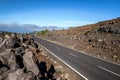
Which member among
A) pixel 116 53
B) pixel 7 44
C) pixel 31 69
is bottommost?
pixel 116 53

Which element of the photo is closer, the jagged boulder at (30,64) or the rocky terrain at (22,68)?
the rocky terrain at (22,68)

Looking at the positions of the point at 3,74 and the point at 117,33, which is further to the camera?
the point at 117,33

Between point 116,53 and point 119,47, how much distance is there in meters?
2.64

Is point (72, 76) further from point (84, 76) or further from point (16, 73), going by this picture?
point (16, 73)

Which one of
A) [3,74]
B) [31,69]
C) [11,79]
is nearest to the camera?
[11,79]

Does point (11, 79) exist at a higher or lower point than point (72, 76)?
higher

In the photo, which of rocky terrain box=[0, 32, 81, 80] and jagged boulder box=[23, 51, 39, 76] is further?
jagged boulder box=[23, 51, 39, 76]

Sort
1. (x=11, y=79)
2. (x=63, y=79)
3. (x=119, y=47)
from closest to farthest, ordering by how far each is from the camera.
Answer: (x=11, y=79) < (x=63, y=79) < (x=119, y=47)

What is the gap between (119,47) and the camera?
27062 millimetres

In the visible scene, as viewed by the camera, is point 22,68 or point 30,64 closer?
point 22,68

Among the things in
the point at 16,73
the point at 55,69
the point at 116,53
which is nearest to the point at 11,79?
the point at 16,73

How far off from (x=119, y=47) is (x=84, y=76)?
15.8 m

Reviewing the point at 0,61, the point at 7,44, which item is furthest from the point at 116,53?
the point at 0,61

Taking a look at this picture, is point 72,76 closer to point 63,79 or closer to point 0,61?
point 63,79
